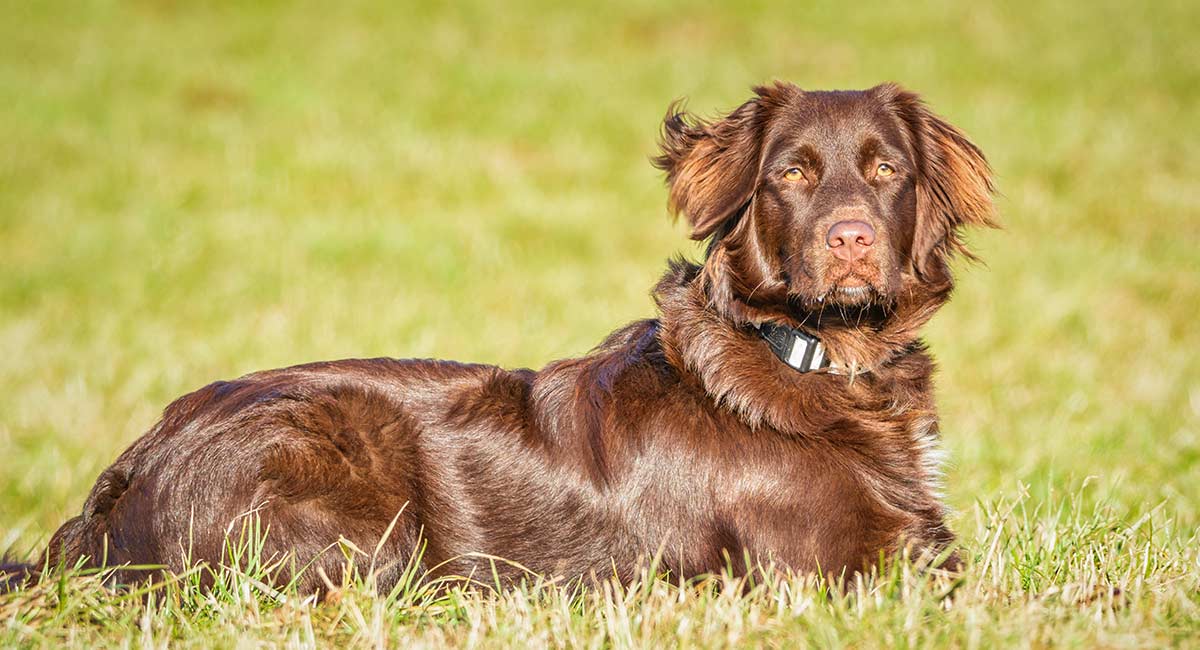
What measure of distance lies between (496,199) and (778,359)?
10.8m

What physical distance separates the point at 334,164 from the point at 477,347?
619cm

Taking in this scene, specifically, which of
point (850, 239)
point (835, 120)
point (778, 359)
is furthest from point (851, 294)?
point (835, 120)

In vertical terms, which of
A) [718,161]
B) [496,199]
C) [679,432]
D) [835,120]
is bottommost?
[679,432]

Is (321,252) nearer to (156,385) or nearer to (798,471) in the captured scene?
(156,385)

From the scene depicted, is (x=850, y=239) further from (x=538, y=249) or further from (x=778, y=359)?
(x=538, y=249)

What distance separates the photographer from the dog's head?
12.7ft

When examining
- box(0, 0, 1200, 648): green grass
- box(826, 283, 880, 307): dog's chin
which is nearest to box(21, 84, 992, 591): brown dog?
box(826, 283, 880, 307): dog's chin

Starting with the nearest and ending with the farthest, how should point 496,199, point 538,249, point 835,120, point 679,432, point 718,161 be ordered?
point 679,432 → point 835,120 → point 718,161 → point 538,249 → point 496,199

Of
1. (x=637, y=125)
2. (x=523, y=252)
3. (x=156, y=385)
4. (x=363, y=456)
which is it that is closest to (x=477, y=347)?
(x=156, y=385)

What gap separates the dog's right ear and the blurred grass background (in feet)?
8.77

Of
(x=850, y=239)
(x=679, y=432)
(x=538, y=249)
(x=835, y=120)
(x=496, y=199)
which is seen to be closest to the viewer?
(x=850, y=239)

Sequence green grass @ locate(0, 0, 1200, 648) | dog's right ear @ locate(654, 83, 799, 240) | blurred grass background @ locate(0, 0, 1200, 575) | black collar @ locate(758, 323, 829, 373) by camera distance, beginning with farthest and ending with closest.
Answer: blurred grass background @ locate(0, 0, 1200, 575) < dog's right ear @ locate(654, 83, 799, 240) < black collar @ locate(758, 323, 829, 373) < green grass @ locate(0, 0, 1200, 648)

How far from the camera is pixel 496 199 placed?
14.5 meters

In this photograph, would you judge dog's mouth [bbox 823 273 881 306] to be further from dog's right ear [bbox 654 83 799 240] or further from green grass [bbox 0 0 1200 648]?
green grass [bbox 0 0 1200 648]
